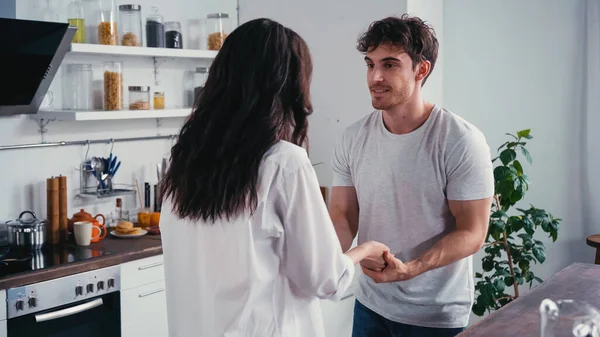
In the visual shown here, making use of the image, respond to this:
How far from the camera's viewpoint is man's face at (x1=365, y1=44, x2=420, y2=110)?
2.06 meters

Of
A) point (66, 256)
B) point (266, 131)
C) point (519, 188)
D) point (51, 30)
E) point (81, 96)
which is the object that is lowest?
point (66, 256)

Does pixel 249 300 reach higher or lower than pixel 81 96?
lower

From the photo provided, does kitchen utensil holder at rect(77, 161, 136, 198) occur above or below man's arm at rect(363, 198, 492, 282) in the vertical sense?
above

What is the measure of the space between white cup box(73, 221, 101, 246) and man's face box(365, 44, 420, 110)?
146 centimetres

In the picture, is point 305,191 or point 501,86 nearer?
point 305,191

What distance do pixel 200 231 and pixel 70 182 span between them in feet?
6.11

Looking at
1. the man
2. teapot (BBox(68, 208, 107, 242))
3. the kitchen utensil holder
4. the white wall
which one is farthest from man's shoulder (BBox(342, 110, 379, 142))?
the white wall

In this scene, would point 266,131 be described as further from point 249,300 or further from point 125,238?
point 125,238

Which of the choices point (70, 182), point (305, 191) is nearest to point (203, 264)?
point (305, 191)

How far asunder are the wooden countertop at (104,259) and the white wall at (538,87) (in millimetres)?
1918

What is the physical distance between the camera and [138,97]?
3.26 metres

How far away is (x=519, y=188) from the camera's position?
3146mm

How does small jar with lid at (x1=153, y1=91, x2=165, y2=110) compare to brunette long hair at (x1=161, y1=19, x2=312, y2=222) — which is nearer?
brunette long hair at (x1=161, y1=19, x2=312, y2=222)

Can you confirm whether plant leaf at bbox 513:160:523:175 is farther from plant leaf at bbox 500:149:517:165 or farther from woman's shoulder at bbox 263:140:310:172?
woman's shoulder at bbox 263:140:310:172
